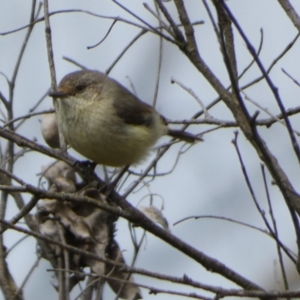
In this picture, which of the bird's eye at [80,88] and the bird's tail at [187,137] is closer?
the bird's eye at [80,88]

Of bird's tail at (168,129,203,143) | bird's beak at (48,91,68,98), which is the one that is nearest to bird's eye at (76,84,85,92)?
bird's beak at (48,91,68,98)

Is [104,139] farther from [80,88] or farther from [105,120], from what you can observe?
[80,88]

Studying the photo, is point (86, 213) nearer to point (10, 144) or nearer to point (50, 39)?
point (10, 144)

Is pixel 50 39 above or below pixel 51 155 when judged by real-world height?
above

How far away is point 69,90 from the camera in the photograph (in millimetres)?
5016

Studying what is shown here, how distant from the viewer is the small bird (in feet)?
15.2

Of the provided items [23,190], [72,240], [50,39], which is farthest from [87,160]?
[23,190]

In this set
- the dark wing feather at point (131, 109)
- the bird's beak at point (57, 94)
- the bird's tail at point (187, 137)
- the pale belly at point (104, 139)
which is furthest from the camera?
the bird's tail at point (187, 137)

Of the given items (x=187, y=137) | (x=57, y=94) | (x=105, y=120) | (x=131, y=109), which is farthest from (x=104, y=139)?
(x=187, y=137)

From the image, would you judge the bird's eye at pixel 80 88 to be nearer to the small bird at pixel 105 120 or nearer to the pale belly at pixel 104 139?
the small bird at pixel 105 120

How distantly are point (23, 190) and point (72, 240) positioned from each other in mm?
1538

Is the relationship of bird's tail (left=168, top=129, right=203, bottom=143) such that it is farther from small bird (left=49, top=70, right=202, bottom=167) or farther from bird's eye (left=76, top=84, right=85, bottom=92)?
bird's eye (left=76, top=84, right=85, bottom=92)

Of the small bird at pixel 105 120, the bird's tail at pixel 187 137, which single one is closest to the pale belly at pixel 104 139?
the small bird at pixel 105 120

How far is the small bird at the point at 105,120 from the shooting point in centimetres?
464
